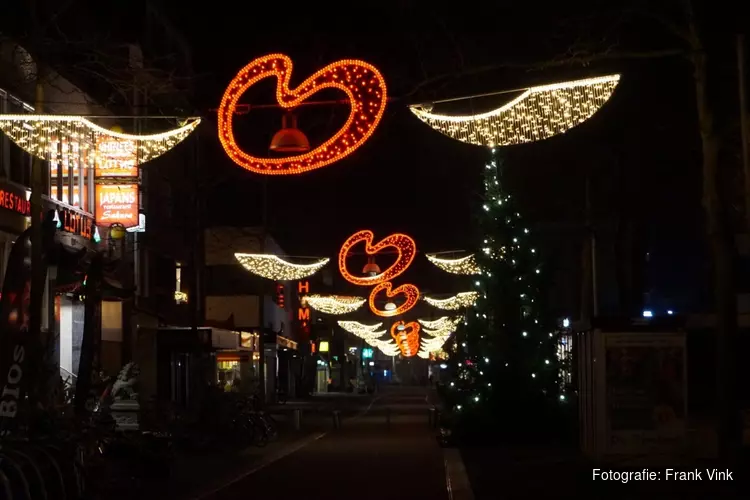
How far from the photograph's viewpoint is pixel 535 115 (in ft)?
46.8

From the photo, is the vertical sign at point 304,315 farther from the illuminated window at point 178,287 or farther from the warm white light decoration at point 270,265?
the warm white light decoration at point 270,265

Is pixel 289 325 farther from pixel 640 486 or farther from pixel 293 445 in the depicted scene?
pixel 640 486

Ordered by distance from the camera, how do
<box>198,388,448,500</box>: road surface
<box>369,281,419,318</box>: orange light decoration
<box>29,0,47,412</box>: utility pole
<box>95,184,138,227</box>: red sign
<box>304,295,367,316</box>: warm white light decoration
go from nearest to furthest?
<box>198,388,448,500</box>: road surface
<box>29,0,47,412</box>: utility pole
<box>95,184,138,227</box>: red sign
<box>369,281,419,318</box>: orange light decoration
<box>304,295,367,316</box>: warm white light decoration

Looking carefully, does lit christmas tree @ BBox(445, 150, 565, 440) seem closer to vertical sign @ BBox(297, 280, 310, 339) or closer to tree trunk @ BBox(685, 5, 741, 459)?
tree trunk @ BBox(685, 5, 741, 459)

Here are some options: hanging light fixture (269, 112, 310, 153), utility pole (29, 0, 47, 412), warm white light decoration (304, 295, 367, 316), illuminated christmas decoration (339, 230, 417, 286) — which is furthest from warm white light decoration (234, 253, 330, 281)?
hanging light fixture (269, 112, 310, 153)

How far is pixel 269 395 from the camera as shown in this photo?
2552 inches

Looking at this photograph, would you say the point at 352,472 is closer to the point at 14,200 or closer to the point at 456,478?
the point at 456,478

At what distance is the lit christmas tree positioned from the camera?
2669cm

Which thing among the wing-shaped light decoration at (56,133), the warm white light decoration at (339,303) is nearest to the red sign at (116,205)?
the wing-shaped light decoration at (56,133)

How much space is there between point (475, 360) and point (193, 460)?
7174 mm

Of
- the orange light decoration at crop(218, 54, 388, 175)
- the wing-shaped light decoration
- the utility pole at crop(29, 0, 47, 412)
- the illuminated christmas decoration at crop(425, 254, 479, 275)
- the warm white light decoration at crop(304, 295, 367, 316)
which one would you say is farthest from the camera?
the warm white light decoration at crop(304, 295, 367, 316)

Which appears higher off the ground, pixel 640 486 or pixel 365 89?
pixel 365 89

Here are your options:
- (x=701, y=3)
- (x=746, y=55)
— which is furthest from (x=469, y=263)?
(x=701, y=3)

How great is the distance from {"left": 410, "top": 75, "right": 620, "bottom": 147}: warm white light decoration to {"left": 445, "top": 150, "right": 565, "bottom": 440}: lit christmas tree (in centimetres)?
1260
